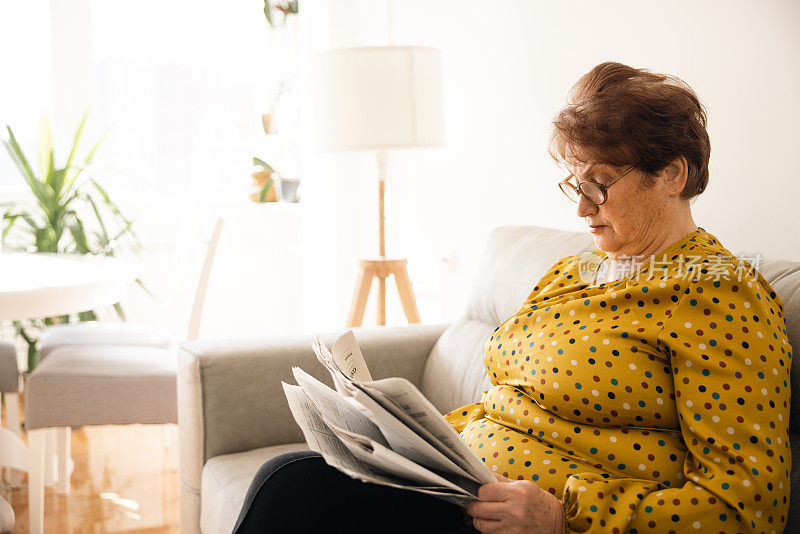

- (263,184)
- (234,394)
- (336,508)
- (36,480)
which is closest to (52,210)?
(263,184)

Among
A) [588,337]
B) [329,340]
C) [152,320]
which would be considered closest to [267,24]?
[152,320]

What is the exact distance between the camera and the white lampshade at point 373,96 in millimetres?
2434

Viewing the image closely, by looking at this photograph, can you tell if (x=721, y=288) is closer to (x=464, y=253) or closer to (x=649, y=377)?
(x=649, y=377)

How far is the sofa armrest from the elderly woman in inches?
25.4

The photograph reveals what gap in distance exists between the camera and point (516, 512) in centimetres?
102

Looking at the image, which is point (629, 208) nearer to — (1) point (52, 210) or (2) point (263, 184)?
(1) point (52, 210)

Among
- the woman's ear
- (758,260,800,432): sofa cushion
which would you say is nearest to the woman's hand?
(758,260,800,432): sofa cushion

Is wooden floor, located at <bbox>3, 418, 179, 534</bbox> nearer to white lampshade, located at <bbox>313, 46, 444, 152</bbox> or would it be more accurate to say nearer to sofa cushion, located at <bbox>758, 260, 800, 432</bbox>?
white lampshade, located at <bbox>313, 46, 444, 152</bbox>

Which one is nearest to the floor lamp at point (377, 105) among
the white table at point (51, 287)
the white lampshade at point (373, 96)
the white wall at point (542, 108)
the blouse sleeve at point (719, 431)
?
the white lampshade at point (373, 96)

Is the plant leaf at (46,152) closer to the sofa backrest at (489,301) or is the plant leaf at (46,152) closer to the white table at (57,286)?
the white table at (57,286)

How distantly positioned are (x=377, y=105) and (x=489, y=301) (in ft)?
2.63

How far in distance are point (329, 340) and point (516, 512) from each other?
3.30 feet

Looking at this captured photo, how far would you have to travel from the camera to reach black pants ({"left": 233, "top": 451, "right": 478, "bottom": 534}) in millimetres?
1154

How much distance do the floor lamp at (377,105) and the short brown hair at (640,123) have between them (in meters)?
1.26
